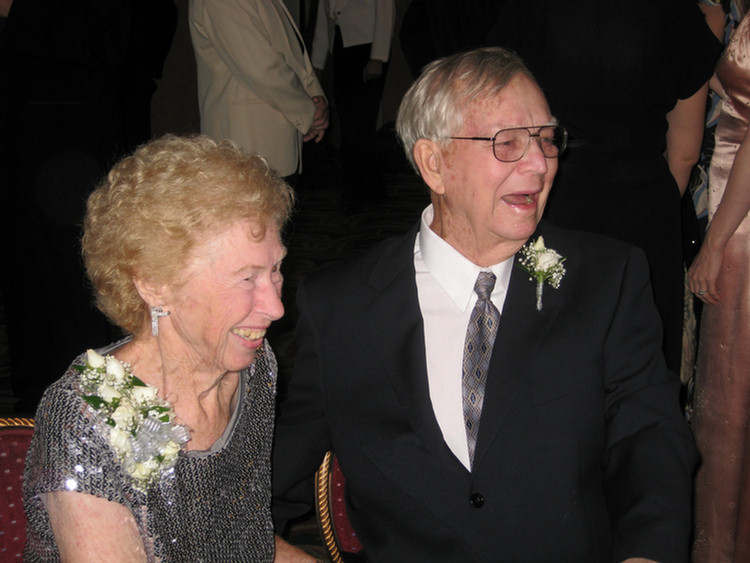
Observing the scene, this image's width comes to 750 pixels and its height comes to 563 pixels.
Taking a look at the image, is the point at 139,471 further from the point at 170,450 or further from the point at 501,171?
the point at 501,171

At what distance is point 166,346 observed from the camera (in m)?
1.65

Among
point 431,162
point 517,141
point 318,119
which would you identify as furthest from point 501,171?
point 318,119

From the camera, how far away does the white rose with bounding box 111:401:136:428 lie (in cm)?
146

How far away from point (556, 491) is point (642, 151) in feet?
4.87

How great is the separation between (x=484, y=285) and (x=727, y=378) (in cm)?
113

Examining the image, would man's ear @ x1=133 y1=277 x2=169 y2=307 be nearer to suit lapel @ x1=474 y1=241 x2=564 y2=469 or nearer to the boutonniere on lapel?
suit lapel @ x1=474 y1=241 x2=564 y2=469

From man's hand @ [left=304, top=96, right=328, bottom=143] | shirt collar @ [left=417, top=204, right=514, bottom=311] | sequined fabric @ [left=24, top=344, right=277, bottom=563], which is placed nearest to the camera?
sequined fabric @ [left=24, top=344, right=277, bottom=563]

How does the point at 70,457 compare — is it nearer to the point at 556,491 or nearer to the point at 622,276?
the point at 556,491

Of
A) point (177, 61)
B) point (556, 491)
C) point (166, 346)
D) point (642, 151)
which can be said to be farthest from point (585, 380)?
point (177, 61)

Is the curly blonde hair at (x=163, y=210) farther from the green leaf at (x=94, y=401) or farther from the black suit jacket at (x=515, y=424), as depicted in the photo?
the black suit jacket at (x=515, y=424)

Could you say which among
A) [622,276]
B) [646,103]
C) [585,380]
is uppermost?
[646,103]

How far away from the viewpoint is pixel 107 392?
148cm

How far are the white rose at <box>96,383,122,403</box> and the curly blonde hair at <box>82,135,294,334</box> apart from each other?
0.71 ft

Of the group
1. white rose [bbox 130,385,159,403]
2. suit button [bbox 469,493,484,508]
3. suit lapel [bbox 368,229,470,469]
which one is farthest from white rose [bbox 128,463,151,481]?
suit button [bbox 469,493,484,508]
